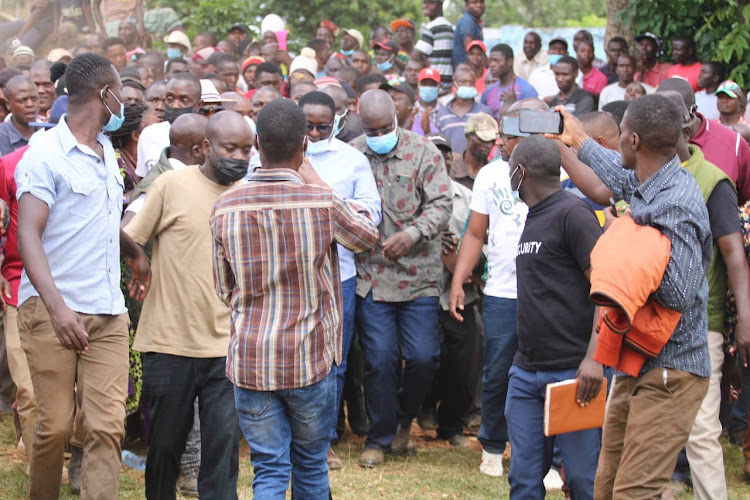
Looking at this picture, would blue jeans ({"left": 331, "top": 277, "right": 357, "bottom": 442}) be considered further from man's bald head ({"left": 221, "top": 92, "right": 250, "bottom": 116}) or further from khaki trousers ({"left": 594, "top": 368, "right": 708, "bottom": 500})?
khaki trousers ({"left": 594, "top": 368, "right": 708, "bottom": 500})

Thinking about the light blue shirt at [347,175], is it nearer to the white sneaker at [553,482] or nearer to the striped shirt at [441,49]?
the white sneaker at [553,482]

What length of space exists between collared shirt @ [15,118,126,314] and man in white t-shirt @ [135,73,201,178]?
198 cm

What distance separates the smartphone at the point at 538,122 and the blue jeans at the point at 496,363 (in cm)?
232

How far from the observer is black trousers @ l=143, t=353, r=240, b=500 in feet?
16.5

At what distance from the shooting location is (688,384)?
4.17 metres

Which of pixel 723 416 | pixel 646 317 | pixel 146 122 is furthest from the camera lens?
pixel 146 122

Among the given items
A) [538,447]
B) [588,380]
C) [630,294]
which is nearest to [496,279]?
[538,447]

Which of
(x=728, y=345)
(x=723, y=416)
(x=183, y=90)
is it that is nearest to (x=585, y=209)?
(x=728, y=345)

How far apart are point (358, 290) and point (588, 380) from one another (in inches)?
102

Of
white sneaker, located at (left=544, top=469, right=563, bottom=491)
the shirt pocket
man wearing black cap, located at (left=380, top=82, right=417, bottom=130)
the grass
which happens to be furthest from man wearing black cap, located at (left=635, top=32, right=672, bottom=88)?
the shirt pocket

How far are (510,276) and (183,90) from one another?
325 cm

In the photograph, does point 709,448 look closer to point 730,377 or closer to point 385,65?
point 730,377

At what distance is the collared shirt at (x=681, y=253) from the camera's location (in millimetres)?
3996

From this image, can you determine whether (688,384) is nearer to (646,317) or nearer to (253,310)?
(646,317)
